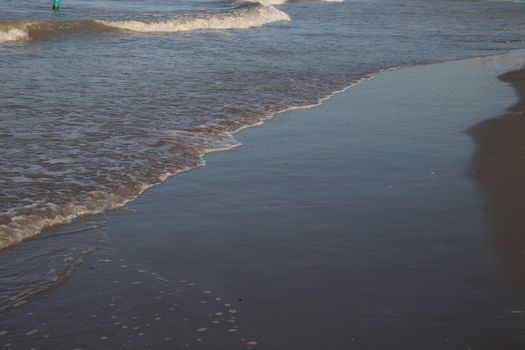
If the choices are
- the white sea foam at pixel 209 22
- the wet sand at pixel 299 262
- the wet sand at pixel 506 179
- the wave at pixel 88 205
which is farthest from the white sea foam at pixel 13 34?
the wet sand at pixel 506 179

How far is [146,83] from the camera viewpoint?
38.7 feet

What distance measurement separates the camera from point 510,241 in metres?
5.09

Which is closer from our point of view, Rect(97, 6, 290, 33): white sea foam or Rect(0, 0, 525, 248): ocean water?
Rect(0, 0, 525, 248): ocean water

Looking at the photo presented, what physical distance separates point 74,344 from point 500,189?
405 centimetres

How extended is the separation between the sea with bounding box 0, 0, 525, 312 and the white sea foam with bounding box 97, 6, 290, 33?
0.24 ft

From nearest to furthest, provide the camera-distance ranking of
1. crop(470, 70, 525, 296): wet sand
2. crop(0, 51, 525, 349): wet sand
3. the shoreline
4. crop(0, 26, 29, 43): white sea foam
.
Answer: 1. crop(0, 51, 525, 349): wet sand
2. crop(470, 70, 525, 296): wet sand
3. the shoreline
4. crop(0, 26, 29, 43): white sea foam

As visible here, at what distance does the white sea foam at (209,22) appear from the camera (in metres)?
22.5

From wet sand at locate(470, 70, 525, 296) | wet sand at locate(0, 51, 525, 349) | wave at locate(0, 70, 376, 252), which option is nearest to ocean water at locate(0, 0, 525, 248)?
wave at locate(0, 70, 376, 252)

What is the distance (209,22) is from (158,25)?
2431 millimetres

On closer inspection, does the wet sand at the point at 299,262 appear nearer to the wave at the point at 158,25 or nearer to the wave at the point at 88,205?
the wave at the point at 88,205

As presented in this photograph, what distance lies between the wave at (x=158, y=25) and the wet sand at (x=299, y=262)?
1331cm

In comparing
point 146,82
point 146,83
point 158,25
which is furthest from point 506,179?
point 158,25

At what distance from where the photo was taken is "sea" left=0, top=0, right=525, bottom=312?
21.7 feet

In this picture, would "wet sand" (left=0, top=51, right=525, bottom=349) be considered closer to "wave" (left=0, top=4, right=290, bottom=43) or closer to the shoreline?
the shoreline
